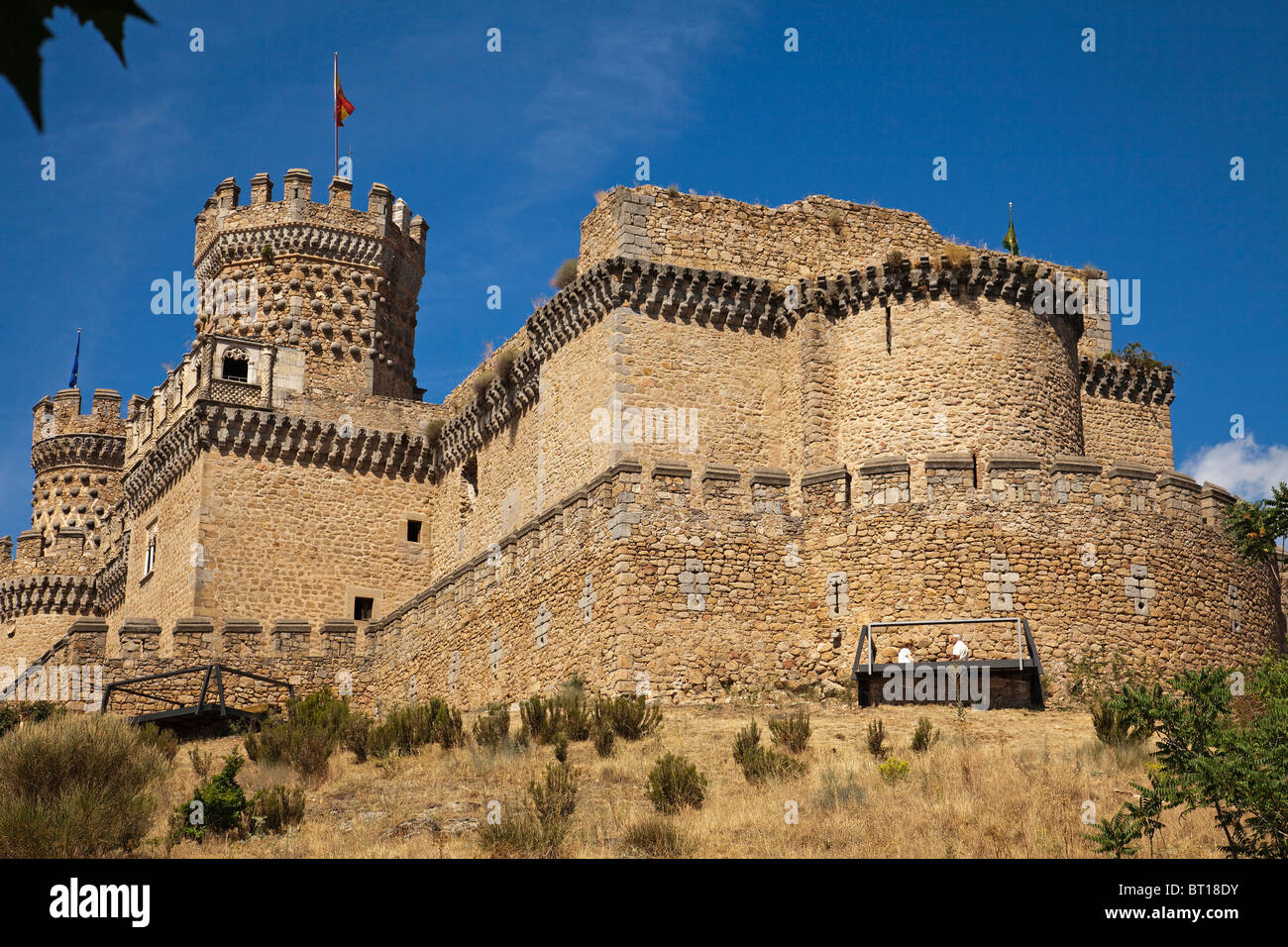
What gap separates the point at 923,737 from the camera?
15625 millimetres

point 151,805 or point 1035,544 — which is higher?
point 1035,544

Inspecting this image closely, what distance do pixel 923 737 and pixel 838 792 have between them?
2.28 meters

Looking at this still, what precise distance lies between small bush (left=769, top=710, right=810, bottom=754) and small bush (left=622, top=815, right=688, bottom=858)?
3363 mm

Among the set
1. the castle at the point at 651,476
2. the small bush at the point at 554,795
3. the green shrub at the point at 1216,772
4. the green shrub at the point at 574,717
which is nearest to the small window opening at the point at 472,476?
the castle at the point at 651,476

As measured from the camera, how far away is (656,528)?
19344mm

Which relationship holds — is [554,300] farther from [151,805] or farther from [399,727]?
[151,805]

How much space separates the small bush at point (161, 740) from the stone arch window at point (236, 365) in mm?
11428

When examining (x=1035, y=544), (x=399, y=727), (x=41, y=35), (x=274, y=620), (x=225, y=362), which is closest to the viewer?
(x=41, y=35)

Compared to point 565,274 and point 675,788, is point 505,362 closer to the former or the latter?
point 565,274

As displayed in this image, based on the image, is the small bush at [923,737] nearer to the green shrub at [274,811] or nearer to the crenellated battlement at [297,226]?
the green shrub at [274,811]

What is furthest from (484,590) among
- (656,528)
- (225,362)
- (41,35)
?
(41,35)

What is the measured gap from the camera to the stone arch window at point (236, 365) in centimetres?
3023

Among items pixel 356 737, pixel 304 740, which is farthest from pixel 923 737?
pixel 304 740

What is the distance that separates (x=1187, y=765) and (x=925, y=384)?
459 inches
